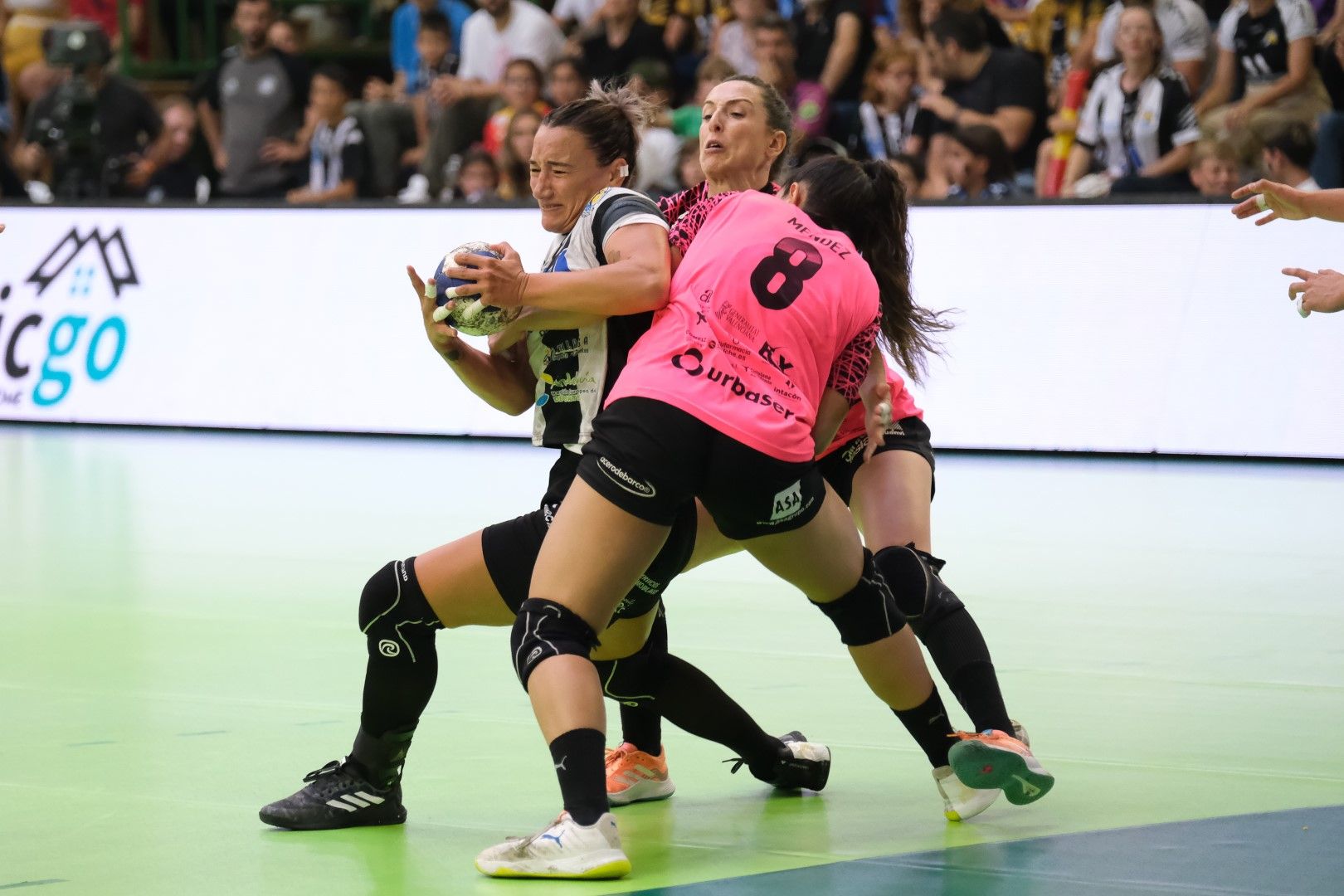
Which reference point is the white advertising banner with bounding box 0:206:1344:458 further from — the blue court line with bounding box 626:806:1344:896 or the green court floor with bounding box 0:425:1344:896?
the blue court line with bounding box 626:806:1344:896

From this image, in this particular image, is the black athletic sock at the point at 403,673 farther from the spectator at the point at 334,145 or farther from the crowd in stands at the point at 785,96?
the spectator at the point at 334,145

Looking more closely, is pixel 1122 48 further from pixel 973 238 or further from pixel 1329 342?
pixel 1329 342

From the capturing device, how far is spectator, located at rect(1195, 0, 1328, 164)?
1245 centimetres

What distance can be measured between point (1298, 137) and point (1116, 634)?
5980 mm

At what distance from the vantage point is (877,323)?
171 inches

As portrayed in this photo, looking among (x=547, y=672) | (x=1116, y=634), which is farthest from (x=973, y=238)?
(x=547, y=672)

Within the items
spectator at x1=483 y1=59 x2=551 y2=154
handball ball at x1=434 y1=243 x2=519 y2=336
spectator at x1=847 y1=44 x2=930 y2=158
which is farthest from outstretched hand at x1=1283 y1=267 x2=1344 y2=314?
spectator at x1=483 y1=59 x2=551 y2=154

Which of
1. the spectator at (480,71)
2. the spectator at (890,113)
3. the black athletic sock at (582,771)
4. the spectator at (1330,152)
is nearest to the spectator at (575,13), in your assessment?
the spectator at (480,71)

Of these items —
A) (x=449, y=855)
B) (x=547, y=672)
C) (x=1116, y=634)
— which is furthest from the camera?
(x=1116, y=634)

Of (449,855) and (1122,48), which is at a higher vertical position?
(1122,48)

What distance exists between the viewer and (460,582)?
4238mm

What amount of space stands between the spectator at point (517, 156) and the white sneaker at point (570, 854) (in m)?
10.5

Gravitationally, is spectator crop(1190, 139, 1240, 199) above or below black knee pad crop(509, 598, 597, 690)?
above

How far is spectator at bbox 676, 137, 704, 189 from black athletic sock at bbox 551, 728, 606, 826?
9.45 meters
